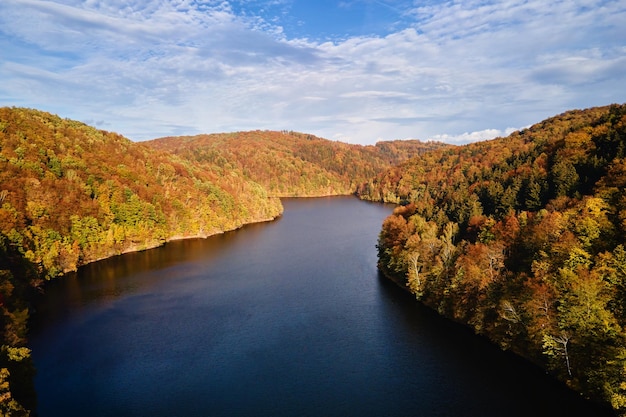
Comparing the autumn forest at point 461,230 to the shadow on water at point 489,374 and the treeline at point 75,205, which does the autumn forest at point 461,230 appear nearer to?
the treeline at point 75,205

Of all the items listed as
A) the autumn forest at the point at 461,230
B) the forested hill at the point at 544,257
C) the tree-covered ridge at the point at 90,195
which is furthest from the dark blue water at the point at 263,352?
the tree-covered ridge at the point at 90,195

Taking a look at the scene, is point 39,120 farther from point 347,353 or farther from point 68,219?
point 347,353

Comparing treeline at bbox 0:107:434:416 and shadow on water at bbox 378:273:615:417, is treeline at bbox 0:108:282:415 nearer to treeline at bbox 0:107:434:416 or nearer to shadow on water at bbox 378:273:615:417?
treeline at bbox 0:107:434:416

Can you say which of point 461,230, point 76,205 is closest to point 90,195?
point 76,205

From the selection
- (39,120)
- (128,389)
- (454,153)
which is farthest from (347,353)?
(454,153)

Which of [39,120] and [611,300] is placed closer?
[611,300]

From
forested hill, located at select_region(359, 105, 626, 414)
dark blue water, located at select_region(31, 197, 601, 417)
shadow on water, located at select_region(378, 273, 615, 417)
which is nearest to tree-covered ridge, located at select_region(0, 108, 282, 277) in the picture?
dark blue water, located at select_region(31, 197, 601, 417)

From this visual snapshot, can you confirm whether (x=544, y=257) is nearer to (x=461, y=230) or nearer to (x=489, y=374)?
(x=489, y=374)
